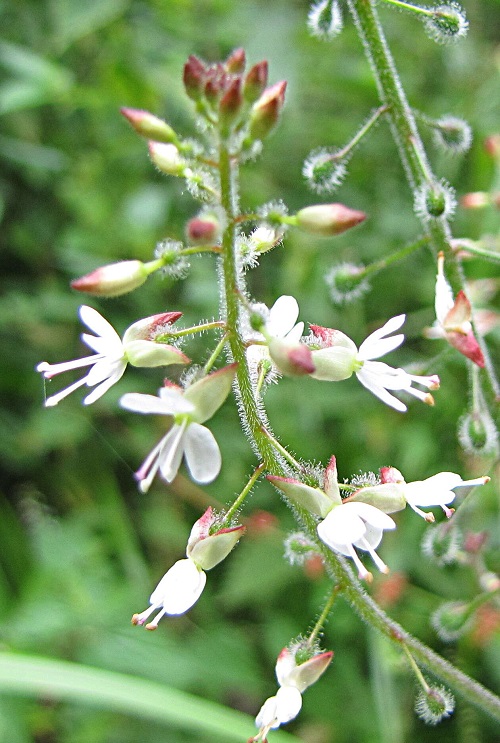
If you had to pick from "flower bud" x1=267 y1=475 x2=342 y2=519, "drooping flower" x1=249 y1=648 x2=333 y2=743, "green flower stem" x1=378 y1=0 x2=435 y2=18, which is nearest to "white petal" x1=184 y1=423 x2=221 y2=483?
"flower bud" x1=267 y1=475 x2=342 y2=519

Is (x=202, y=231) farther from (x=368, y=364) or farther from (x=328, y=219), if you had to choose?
(x=368, y=364)

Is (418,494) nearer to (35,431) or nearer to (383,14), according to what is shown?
(35,431)

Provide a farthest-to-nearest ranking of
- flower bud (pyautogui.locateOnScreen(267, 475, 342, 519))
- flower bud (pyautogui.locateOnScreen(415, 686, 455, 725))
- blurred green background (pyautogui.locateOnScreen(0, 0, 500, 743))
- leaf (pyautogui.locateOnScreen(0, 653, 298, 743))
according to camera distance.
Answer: blurred green background (pyautogui.locateOnScreen(0, 0, 500, 743)) → leaf (pyautogui.locateOnScreen(0, 653, 298, 743)) → flower bud (pyautogui.locateOnScreen(415, 686, 455, 725)) → flower bud (pyautogui.locateOnScreen(267, 475, 342, 519))

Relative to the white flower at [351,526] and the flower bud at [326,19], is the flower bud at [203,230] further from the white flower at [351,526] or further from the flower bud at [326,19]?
the flower bud at [326,19]

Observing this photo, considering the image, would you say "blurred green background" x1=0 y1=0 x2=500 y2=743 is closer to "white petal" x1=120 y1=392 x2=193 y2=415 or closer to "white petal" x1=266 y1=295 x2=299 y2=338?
"white petal" x1=266 y1=295 x2=299 y2=338

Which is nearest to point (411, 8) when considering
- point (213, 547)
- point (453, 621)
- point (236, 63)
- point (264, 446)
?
point (236, 63)
